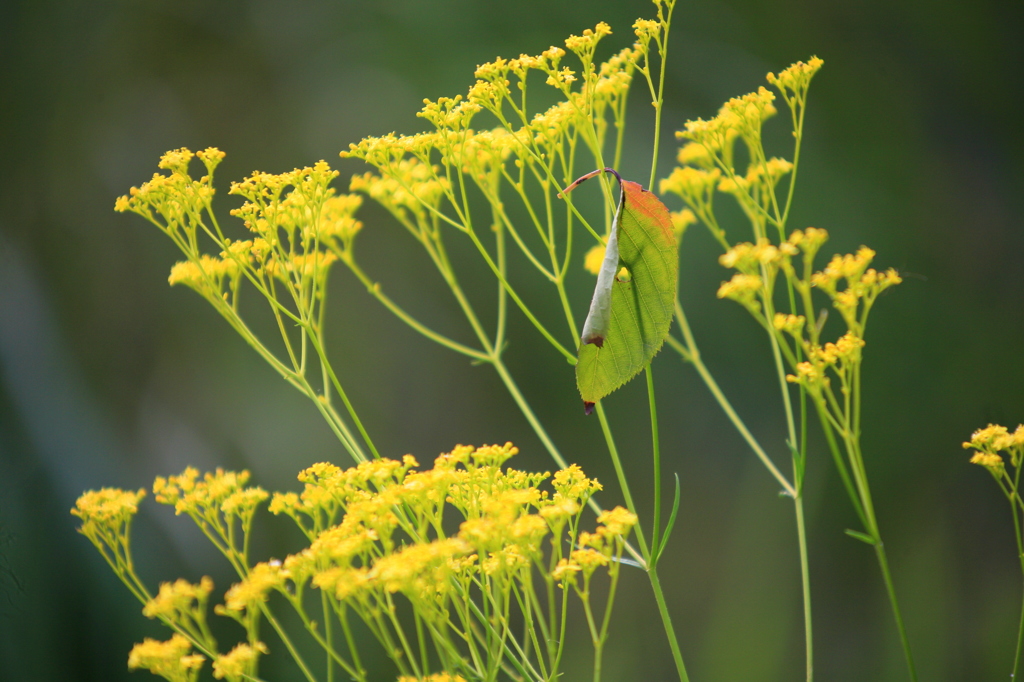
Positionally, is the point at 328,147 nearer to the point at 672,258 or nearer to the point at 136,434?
the point at 136,434

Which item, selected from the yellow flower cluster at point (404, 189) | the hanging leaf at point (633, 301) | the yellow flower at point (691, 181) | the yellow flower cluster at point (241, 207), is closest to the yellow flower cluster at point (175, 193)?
the yellow flower cluster at point (241, 207)

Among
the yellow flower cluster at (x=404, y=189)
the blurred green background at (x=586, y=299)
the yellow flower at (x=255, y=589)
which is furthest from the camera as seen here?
the blurred green background at (x=586, y=299)

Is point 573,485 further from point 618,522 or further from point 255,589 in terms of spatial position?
point 255,589

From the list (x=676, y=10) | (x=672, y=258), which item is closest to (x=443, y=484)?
(x=672, y=258)

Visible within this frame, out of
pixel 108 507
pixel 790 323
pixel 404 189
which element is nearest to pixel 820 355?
pixel 790 323

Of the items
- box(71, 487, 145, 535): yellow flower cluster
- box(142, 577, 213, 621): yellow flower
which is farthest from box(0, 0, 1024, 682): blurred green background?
box(142, 577, 213, 621): yellow flower

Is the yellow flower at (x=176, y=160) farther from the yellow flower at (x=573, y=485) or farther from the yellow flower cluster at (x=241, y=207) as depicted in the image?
the yellow flower at (x=573, y=485)

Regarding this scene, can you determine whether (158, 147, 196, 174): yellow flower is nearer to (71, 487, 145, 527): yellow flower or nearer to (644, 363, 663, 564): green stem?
(71, 487, 145, 527): yellow flower
